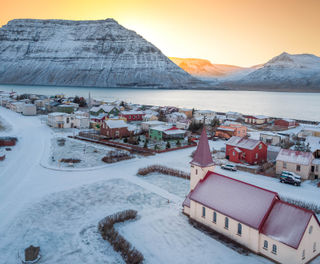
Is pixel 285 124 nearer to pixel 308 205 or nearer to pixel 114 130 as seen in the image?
pixel 114 130

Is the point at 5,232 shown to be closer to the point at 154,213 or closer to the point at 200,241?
the point at 154,213

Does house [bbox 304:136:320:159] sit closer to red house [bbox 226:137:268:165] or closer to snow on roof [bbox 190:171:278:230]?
red house [bbox 226:137:268:165]

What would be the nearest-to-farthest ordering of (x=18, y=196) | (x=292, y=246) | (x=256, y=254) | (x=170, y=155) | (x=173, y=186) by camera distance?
(x=292, y=246) → (x=256, y=254) → (x=18, y=196) → (x=173, y=186) → (x=170, y=155)

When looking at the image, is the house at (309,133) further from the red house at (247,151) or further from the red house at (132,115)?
the red house at (132,115)

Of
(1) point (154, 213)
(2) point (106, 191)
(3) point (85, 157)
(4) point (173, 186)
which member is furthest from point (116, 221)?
(3) point (85, 157)

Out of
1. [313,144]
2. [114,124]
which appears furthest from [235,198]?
[114,124]

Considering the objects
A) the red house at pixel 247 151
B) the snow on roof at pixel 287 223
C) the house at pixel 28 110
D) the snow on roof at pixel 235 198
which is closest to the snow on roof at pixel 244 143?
the red house at pixel 247 151
